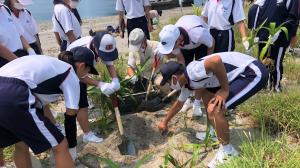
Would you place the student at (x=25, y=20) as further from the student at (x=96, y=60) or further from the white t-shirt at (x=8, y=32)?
the student at (x=96, y=60)

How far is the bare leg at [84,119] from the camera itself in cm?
433

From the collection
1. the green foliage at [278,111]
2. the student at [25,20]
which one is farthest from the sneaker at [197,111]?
the student at [25,20]

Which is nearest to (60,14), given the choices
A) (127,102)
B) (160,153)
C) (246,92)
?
(127,102)

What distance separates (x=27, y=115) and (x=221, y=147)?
1.74 m

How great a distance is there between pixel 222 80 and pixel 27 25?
2.86 m

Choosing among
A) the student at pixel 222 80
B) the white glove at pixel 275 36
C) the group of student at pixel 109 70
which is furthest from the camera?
the white glove at pixel 275 36

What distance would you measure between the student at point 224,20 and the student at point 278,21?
1.91 ft

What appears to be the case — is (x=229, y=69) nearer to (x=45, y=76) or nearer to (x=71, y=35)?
(x=45, y=76)

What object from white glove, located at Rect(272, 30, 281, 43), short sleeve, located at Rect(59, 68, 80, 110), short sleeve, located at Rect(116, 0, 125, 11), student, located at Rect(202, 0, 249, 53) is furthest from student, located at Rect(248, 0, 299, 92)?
short sleeve, located at Rect(59, 68, 80, 110)

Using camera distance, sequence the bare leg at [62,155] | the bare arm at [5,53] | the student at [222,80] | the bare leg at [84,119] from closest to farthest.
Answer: the bare leg at [62,155] → the student at [222,80] → the bare arm at [5,53] → the bare leg at [84,119]

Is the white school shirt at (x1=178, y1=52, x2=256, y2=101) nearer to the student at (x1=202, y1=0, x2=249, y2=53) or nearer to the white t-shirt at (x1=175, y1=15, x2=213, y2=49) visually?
the white t-shirt at (x1=175, y1=15, x2=213, y2=49)

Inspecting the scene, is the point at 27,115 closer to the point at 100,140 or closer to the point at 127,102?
the point at 100,140

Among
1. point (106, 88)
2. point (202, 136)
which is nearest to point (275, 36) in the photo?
point (202, 136)

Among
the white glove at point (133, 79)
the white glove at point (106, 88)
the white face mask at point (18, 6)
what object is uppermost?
the white face mask at point (18, 6)
